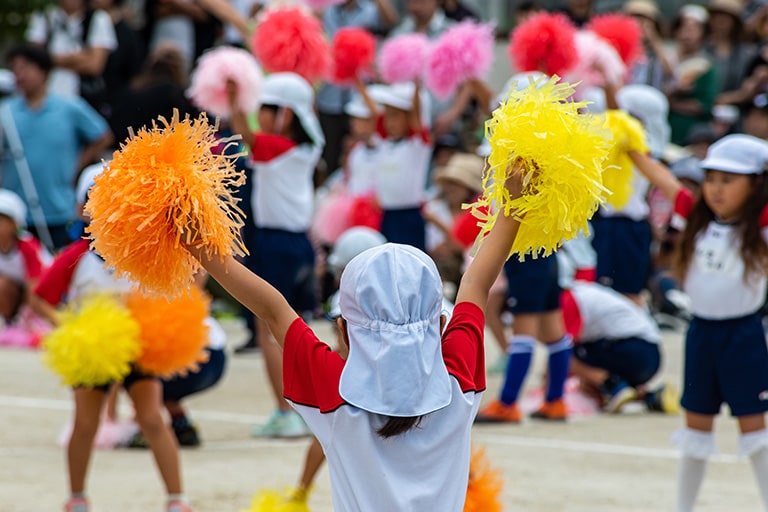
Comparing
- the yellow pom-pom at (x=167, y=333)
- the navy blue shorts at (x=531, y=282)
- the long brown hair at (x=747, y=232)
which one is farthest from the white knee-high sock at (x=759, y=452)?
the yellow pom-pom at (x=167, y=333)

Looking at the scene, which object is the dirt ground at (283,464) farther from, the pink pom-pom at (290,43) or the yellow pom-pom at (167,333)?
the pink pom-pom at (290,43)

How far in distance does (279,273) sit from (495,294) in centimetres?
200

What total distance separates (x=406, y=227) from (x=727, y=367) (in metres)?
3.98

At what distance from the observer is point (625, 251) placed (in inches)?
329

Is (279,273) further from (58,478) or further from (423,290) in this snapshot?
(423,290)

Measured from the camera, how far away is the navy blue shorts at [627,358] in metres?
7.47

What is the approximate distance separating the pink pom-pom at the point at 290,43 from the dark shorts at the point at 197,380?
2.12 m

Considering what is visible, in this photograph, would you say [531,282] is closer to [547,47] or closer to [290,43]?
[547,47]

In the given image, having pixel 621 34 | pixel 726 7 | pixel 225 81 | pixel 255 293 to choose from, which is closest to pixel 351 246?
pixel 225 81

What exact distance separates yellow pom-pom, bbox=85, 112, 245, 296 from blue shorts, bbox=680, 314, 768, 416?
2.58 metres

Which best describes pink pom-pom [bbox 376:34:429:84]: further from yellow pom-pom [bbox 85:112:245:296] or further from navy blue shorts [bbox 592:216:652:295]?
yellow pom-pom [bbox 85:112:245:296]

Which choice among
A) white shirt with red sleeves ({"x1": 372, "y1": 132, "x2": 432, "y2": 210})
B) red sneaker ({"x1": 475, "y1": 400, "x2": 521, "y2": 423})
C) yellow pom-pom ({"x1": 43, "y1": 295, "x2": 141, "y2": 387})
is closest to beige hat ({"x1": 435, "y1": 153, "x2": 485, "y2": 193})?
white shirt with red sleeves ({"x1": 372, "y1": 132, "x2": 432, "y2": 210})

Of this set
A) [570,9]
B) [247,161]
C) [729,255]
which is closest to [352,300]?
[729,255]

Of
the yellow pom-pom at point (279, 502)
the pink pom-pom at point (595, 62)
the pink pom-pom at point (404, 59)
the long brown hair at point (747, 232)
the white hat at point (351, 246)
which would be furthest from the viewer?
the pink pom-pom at point (404, 59)
